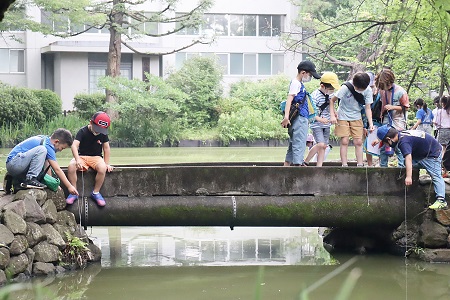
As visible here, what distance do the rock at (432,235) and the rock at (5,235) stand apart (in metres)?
4.86

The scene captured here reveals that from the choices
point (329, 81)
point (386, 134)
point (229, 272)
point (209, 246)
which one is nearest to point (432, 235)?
point (386, 134)

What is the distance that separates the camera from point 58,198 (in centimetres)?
941

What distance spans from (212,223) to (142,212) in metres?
0.87

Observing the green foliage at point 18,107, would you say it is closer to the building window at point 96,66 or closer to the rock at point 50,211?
the building window at point 96,66

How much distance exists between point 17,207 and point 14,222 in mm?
237

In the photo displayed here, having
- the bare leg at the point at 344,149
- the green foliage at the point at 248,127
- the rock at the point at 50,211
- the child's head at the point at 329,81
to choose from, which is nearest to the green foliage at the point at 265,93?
the green foliage at the point at 248,127

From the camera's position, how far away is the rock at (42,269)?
8.62 m

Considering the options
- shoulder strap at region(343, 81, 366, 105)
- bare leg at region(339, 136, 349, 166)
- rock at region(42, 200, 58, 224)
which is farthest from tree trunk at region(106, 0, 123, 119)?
rock at region(42, 200, 58, 224)

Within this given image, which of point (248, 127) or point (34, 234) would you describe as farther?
point (248, 127)

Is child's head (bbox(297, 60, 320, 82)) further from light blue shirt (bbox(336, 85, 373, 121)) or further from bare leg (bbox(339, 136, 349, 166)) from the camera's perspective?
bare leg (bbox(339, 136, 349, 166))

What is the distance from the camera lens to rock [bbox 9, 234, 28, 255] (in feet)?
27.1

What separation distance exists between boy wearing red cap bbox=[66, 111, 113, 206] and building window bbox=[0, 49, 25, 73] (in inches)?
1325

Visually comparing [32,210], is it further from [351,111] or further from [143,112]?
[143,112]

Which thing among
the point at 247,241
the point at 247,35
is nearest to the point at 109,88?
the point at 247,35
